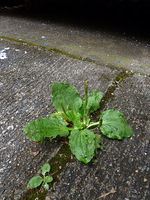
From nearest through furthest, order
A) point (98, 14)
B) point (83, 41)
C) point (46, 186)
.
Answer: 1. point (46, 186)
2. point (83, 41)
3. point (98, 14)

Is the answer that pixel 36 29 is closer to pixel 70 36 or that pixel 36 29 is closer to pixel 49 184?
pixel 70 36

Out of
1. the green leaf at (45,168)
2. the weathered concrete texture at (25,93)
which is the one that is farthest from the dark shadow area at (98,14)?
the green leaf at (45,168)

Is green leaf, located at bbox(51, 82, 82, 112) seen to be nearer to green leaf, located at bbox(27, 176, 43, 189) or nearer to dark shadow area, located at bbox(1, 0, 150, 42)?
green leaf, located at bbox(27, 176, 43, 189)

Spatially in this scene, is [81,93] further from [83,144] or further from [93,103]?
[83,144]

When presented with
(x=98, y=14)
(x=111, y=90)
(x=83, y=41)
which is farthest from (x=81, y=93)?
(x=98, y=14)

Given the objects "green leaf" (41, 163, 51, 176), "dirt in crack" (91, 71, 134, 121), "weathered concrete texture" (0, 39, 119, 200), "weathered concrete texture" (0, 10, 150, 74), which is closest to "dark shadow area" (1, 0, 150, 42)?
"weathered concrete texture" (0, 10, 150, 74)

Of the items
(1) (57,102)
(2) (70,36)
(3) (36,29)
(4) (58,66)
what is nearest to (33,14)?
(3) (36,29)

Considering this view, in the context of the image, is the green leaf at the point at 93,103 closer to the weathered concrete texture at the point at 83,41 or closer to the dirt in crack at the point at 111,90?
the dirt in crack at the point at 111,90
